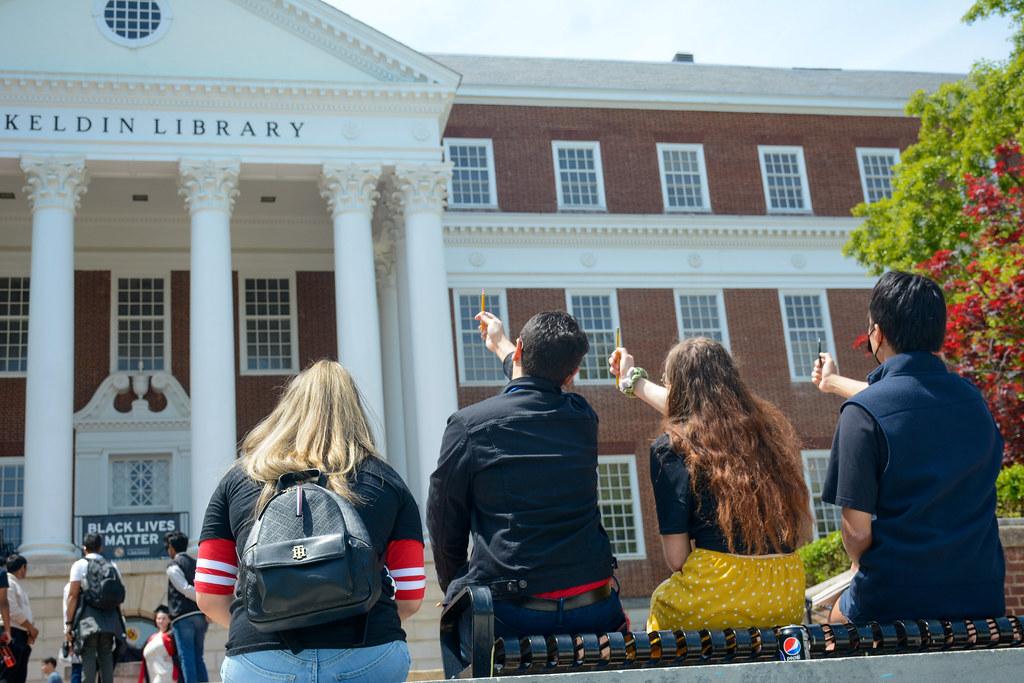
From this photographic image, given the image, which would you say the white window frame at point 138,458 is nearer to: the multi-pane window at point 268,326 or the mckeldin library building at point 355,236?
the mckeldin library building at point 355,236

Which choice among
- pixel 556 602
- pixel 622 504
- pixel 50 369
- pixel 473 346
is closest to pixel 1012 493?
pixel 556 602

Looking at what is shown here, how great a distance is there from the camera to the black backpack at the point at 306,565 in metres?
3.68

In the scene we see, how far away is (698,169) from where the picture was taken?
105 ft

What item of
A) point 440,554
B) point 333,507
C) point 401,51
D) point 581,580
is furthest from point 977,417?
point 401,51

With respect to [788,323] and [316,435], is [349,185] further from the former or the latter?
[316,435]

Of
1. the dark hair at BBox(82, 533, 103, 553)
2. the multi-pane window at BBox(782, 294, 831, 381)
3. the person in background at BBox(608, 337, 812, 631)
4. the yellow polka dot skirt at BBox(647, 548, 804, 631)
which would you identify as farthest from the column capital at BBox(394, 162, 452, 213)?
the yellow polka dot skirt at BBox(647, 548, 804, 631)

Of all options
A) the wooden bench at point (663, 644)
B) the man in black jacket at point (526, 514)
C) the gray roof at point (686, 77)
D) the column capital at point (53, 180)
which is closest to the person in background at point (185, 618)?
the man in black jacket at point (526, 514)

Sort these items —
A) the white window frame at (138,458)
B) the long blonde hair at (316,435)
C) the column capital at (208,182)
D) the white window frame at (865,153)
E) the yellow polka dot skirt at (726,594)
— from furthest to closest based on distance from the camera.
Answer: the white window frame at (865,153), the white window frame at (138,458), the column capital at (208,182), the yellow polka dot skirt at (726,594), the long blonde hair at (316,435)

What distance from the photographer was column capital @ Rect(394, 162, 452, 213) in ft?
78.4

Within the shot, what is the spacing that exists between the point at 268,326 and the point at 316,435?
25187 mm

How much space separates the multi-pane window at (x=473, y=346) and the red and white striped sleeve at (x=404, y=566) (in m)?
24.5

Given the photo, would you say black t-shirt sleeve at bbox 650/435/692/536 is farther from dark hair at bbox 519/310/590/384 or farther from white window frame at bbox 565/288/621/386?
white window frame at bbox 565/288/621/386

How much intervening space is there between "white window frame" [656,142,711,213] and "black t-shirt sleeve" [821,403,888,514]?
2704 centimetres

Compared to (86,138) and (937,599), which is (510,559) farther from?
(86,138)
